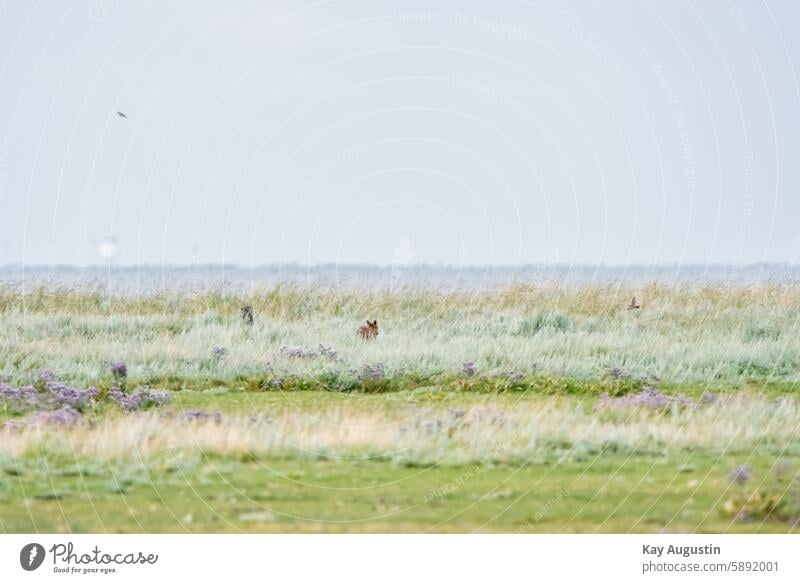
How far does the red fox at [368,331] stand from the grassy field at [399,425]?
232mm

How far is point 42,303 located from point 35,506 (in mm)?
9652

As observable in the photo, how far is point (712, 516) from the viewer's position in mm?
9477

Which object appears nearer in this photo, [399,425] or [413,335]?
[399,425]

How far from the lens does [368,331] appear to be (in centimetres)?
1560

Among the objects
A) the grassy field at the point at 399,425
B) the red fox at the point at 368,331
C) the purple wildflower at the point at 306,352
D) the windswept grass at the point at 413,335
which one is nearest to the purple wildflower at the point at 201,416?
the grassy field at the point at 399,425

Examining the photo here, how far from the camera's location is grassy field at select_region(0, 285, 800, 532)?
9.41 meters

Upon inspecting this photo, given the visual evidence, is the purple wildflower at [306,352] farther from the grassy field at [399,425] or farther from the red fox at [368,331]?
the red fox at [368,331]

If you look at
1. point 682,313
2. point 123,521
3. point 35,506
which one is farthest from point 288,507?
point 682,313

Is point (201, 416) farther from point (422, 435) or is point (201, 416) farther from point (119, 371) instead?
point (119, 371)

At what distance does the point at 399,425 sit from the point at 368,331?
486cm

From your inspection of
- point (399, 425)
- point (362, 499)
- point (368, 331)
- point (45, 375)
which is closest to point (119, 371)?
point (45, 375)

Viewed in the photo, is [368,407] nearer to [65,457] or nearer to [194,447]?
[194,447]

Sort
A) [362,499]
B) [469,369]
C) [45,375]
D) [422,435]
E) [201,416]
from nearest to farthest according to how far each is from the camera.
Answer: [362,499] < [422,435] < [201,416] < [45,375] < [469,369]

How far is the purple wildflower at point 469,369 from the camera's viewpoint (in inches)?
523
